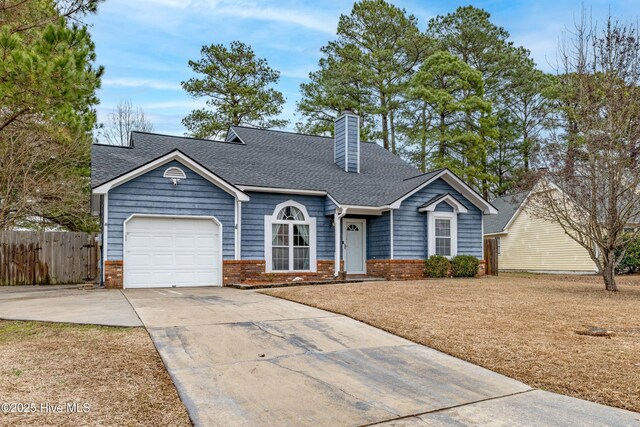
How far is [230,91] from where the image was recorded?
103 ft

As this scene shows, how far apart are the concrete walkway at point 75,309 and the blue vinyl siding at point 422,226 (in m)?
9.39

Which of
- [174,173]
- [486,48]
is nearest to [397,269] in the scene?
[174,173]

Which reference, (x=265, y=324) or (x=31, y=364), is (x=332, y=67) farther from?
(x=31, y=364)

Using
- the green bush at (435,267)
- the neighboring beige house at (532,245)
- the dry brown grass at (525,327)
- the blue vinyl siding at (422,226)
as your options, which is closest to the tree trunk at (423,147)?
the neighboring beige house at (532,245)

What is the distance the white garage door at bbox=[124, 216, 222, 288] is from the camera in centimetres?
1315

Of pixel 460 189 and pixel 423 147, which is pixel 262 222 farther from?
pixel 423 147

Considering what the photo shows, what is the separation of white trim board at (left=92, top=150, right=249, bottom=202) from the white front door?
4.49 meters

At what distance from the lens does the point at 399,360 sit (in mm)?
5758

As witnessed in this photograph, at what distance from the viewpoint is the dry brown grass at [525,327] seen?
16.9ft

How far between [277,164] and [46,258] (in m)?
8.38

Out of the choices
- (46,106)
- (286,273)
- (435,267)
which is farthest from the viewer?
(435,267)

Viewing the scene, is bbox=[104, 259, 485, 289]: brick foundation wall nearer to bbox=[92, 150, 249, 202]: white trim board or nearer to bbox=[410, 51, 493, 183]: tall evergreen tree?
bbox=[92, 150, 249, 202]: white trim board

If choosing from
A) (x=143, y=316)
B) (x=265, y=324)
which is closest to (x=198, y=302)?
(x=143, y=316)

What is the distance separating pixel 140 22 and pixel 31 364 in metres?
12.5
